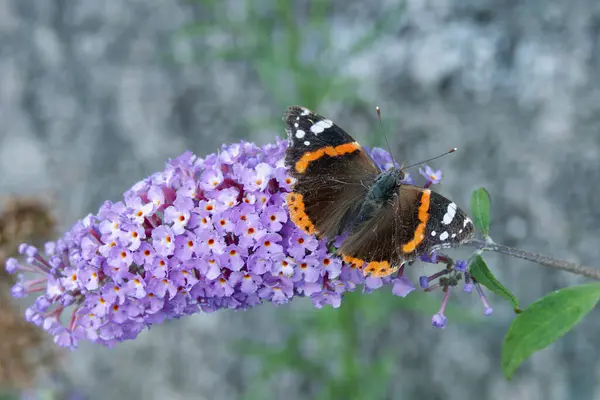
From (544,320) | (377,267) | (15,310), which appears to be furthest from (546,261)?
(15,310)

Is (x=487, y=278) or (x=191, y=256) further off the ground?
(x=191, y=256)

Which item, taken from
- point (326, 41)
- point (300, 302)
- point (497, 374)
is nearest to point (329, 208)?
point (326, 41)

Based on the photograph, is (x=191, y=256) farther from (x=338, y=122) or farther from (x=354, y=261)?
(x=338, y=122)

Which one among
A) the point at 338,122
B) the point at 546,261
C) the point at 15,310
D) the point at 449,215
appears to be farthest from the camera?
the point at 338,122

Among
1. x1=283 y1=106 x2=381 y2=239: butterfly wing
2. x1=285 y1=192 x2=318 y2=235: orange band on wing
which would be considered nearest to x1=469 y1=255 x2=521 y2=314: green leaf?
x1=283 y1=106 x2=381 y2=239: butterfly wing

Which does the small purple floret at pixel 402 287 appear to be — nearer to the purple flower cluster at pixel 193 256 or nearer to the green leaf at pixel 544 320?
the purple flower cluster at pixel 193 256

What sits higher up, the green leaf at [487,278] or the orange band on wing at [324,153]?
the orange band on wing at [324,153]

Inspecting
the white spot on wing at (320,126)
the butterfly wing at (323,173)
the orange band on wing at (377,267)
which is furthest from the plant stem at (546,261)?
the white spot on wing at (320,126)
